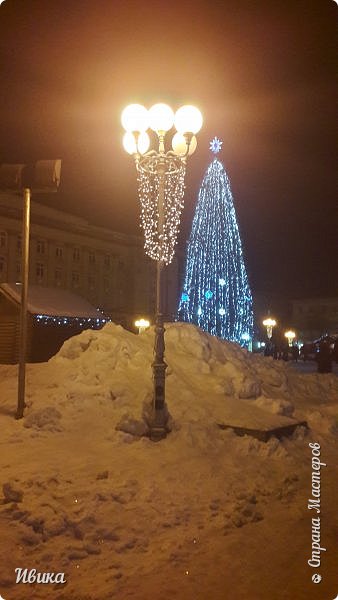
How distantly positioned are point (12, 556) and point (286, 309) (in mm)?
90288

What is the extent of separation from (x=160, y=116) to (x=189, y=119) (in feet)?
1.70

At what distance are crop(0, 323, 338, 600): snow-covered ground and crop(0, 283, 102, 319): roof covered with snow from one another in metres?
6.76

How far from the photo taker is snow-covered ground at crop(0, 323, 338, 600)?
5.41m

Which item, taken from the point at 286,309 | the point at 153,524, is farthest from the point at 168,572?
the point at 286,309

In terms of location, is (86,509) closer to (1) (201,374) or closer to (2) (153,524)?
(2) (153,524)

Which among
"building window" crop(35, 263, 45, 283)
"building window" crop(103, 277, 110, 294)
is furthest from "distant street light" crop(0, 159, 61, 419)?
"building window" crop(103, 277, 110, 294)

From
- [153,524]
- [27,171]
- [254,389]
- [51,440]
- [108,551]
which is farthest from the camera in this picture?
[254,389]

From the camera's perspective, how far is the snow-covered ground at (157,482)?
541 cm

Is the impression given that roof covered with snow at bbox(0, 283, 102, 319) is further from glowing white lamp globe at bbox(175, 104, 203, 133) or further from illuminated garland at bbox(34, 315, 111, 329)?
glowing white lamp globe at bbox(175, 104, 203, 133)

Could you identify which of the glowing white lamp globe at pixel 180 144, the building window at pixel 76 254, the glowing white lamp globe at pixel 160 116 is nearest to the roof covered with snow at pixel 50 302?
the glowing white lamp globe at pixel 180 144

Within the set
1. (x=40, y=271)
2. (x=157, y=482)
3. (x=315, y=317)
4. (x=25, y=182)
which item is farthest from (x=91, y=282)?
(x=157, y=482)

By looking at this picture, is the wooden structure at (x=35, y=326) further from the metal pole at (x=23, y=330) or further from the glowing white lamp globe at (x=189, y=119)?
the glowing white lamp globe at (x=189, y=119)

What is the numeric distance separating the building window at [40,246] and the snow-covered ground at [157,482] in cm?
4769

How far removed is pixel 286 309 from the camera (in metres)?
93.7
